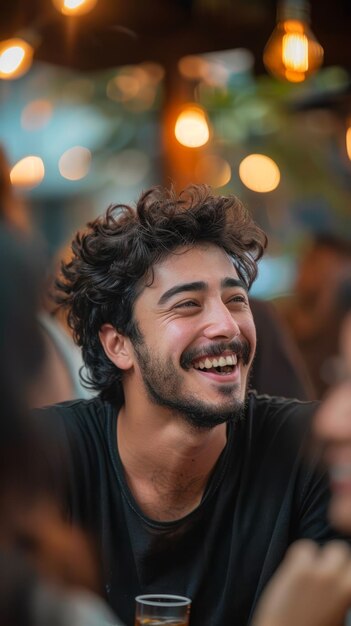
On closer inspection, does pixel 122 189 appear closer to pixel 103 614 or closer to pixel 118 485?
pixel 118 485

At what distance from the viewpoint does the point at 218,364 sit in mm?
1687

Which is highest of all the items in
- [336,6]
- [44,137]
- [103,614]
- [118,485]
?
[336,6]

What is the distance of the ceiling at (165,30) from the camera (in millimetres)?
2867

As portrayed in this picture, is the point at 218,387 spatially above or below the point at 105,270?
below

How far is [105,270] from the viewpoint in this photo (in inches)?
71.4

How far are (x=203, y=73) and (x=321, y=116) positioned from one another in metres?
0.91

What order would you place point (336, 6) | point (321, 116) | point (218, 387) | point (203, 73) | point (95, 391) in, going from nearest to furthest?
1. point (218, 387)
2. point (95, 391)
3. point (336, 6)
4. point (203, 73)
5. point (321, 116)

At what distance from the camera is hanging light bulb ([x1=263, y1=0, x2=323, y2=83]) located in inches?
121

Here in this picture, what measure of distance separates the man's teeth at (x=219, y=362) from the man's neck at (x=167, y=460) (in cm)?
11

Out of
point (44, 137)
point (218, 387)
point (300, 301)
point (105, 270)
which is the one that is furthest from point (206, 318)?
point (300, 301)

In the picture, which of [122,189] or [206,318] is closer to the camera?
[206,318]

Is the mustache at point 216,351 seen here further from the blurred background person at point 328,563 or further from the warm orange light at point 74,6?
the warm orange light at point 74,6

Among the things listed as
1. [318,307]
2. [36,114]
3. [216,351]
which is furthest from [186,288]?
[318,307]

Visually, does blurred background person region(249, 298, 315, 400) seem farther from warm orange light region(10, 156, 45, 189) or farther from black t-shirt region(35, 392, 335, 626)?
warm orange light region(10, 156, 45, 189)
